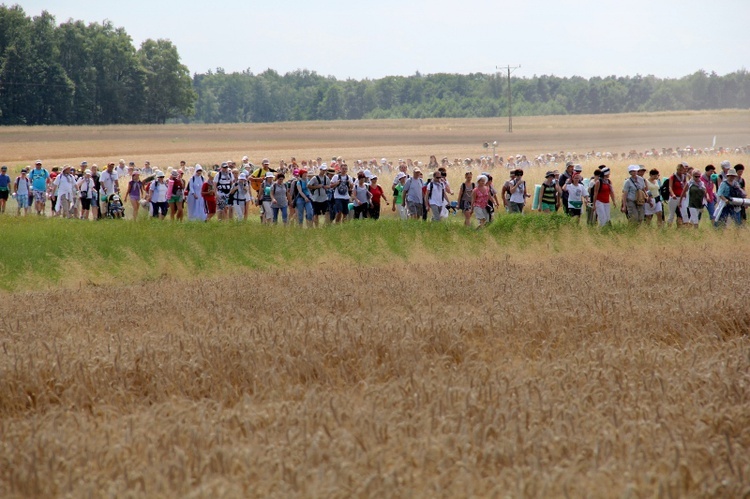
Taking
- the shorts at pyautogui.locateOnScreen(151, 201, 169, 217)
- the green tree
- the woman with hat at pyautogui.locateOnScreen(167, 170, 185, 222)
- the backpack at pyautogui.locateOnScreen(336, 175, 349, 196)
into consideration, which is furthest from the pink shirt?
the green tree

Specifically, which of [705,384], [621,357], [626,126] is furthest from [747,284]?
[626,126]

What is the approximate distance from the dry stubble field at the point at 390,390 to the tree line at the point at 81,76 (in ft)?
315

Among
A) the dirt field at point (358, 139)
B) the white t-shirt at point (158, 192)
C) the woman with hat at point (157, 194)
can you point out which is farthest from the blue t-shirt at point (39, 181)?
the dirt field at point (358, 139)

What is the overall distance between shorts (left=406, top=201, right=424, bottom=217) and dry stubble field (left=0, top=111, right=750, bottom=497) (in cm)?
1220

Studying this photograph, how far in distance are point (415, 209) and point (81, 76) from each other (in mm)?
93746

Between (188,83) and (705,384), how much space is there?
121 metres

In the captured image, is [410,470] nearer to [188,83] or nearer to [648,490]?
[648,490]

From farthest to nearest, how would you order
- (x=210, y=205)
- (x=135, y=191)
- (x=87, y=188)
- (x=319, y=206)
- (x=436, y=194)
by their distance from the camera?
1. (x=135, y=191)
2. (x=87, y=188)
3. (x=210, y=205)
4. (x=319, y=206)
5. (x=436, y=194)

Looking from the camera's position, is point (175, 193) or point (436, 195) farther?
point (175, 193)

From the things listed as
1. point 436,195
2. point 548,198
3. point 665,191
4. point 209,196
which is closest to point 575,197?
point 548,198

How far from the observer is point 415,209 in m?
25.8

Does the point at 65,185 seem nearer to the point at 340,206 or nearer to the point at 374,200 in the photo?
the point at 340,206

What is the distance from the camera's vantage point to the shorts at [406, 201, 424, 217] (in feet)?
84.7

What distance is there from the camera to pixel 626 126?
118 meters
